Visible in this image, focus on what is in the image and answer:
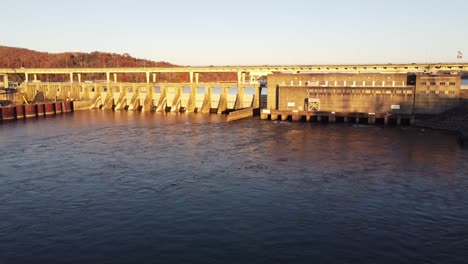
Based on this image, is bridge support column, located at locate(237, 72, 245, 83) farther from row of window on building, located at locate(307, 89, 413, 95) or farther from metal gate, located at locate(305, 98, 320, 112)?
row of window on building, located at locate(307, 89, 413, 95)

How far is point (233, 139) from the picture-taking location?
48250 mm

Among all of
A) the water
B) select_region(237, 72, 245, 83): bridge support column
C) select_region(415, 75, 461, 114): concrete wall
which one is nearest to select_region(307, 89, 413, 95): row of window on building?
select_region(415, 75, 461, 114): concrete wall

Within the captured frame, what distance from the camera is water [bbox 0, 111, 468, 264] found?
1794 cm

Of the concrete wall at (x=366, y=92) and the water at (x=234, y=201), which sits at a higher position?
the concrete wall at (x=366, y=92)

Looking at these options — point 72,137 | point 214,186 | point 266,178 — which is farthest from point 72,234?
point 72,137

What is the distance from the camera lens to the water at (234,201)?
17.9 m

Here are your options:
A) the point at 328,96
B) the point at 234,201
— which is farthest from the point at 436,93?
the point at 234,201

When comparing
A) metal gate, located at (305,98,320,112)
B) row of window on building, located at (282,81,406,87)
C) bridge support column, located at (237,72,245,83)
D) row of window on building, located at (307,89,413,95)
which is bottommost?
metal gate, located at (305,98,320,112)

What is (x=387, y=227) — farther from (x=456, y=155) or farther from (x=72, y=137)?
(x=72, y=137)

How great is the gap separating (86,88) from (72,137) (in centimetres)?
5000

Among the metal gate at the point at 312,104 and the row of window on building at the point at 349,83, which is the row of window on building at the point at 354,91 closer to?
the row of window on building at the point at 349,83

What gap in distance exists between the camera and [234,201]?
24.5 metres

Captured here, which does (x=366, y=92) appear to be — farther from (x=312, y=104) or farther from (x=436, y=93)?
(x=436, y=93)

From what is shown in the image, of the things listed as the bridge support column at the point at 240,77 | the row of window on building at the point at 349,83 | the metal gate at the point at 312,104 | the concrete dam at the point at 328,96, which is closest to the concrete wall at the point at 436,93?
the concrete dam at the point at 328,96
